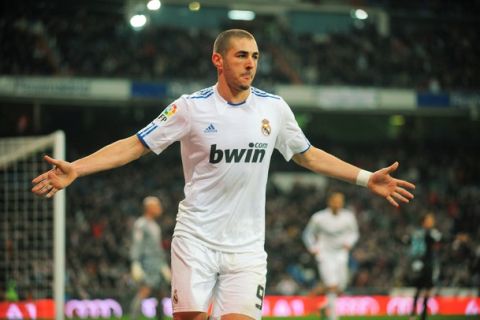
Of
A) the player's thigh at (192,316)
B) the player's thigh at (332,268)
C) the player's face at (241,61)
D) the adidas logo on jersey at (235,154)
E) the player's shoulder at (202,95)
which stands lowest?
the player's thigh at (332,268)

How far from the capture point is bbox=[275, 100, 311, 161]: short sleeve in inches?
239

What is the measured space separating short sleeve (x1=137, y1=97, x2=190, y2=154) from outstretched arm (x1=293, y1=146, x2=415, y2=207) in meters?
0.92

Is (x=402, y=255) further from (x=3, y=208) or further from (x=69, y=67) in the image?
(x=3, y=208)

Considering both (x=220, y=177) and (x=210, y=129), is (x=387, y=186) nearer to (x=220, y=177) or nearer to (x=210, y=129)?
(x=220, y=177)

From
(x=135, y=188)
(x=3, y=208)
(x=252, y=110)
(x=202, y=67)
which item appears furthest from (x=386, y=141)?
(x=252, y=110)

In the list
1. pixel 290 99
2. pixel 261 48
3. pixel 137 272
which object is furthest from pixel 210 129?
pixel 261 48

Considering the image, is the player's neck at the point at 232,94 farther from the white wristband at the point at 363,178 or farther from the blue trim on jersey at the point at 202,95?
the white wristband at the point at 363,178

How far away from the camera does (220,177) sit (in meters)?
5.73

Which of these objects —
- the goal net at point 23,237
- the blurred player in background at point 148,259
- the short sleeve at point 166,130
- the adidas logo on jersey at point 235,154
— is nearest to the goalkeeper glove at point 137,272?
the blurred player in background at point 148,259

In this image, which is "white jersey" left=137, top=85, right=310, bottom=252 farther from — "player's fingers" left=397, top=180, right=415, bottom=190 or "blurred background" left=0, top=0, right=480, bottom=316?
"blurred background" left=0, top=0, right=480, bottom=316

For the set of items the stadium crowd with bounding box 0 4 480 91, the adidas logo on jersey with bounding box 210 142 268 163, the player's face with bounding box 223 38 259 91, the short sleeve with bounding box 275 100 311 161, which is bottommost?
the adidas logo on jersey with bounding box 210 142 268 163

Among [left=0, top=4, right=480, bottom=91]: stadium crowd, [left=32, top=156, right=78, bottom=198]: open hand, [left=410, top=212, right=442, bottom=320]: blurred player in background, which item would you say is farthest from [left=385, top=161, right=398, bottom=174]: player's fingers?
[left=0, top=4, right=480, bottom=91]: stadium crowd

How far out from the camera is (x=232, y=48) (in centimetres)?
579

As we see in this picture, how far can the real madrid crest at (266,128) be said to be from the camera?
584 centimetres
